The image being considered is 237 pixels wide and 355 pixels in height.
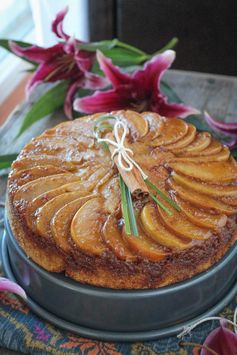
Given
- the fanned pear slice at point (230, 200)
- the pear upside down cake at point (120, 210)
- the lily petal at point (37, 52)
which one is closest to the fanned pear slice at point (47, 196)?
the pear upside down cake at point (120, 210)

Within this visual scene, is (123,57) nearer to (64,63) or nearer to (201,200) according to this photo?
(64,63)

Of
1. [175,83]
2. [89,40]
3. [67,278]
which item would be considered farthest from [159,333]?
[89,40]

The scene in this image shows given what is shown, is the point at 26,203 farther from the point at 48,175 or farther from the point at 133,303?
the point at 133,303

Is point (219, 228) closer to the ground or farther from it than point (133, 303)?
farther from it

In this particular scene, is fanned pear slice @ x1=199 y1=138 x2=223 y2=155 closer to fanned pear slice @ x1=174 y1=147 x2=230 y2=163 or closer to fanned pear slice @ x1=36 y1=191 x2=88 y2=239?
fanned pear slice @ x1=174 y1=147 x2=230 y2=163

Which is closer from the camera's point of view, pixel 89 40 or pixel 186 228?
pixel 186 228

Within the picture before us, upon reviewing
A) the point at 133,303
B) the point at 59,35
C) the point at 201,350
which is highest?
the point at 59,35

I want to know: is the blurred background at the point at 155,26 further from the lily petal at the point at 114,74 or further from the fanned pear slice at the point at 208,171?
the fanned pear slice at the point at 208,171
